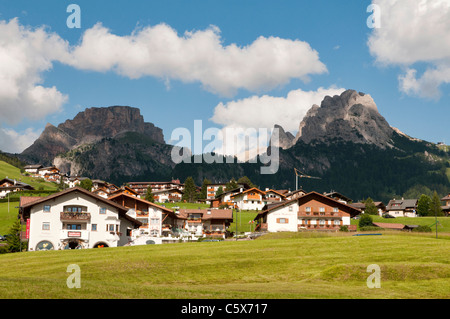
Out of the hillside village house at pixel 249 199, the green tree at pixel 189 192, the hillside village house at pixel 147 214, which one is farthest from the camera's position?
the green tree at pixel 189 192

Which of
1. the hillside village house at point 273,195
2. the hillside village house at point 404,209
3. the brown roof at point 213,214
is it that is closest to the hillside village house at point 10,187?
the hillside village house at point 273,195

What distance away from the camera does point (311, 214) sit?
3691 inches

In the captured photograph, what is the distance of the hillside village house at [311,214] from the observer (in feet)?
305

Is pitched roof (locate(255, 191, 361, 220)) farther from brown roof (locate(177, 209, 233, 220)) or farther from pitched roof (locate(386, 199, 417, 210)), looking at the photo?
pitched roof (locate(386, 199, 417, 210))

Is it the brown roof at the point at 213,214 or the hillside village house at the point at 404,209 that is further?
the hillside village house at the point at 404,209

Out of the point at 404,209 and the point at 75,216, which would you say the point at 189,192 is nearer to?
the point at 404,209

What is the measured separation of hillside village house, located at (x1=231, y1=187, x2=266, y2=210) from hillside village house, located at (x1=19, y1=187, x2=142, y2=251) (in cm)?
8306

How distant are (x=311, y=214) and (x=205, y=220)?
24.1 metres

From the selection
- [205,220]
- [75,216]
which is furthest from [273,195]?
[75,216]

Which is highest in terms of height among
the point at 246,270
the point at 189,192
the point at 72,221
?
the point at 189,192

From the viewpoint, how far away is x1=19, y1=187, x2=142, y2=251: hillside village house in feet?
207

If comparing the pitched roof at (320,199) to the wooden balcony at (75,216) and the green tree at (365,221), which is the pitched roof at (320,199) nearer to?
the green tree at (365,221)

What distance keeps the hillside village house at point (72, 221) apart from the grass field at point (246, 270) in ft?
44.3
